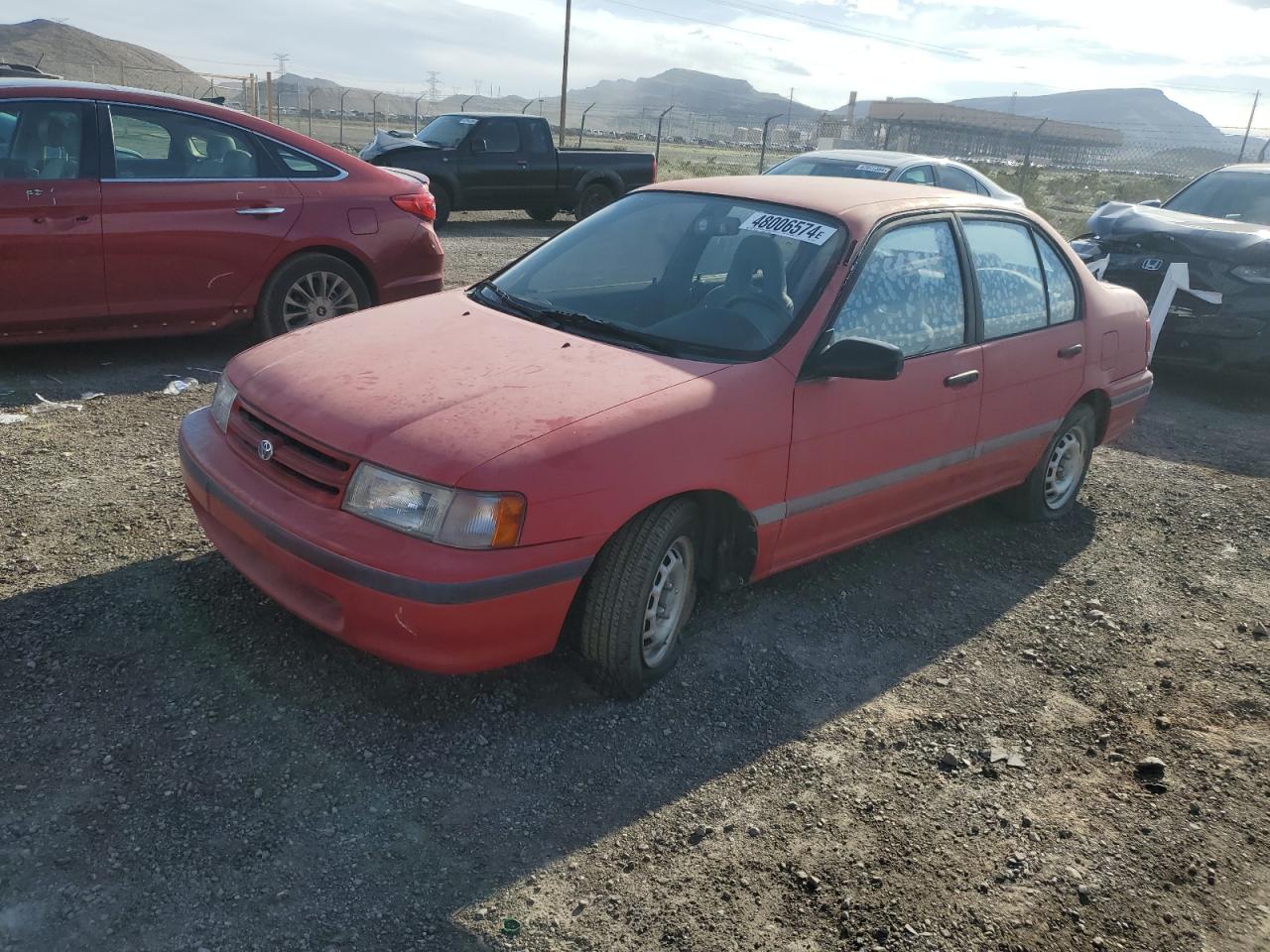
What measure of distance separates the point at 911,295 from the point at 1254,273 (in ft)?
17.0

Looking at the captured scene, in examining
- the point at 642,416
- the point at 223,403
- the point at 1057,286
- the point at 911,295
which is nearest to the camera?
the point at 642,416

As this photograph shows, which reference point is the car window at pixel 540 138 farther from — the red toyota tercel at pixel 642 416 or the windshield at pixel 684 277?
the windshield at pixel 684 277

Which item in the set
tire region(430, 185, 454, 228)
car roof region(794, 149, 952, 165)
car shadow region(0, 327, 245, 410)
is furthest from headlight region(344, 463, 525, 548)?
tire region(430, 185, 454, 228)

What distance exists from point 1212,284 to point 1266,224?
5.23 feet

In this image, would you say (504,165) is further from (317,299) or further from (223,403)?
(223,403)

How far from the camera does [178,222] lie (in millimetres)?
6031

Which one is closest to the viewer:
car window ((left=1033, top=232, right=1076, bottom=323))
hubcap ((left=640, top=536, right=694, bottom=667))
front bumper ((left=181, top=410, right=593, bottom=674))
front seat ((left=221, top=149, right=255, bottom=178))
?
front bumper ((left=181, top=410, right=593, bottom=674))

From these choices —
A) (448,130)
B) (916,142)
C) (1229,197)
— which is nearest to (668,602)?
(1229,197)

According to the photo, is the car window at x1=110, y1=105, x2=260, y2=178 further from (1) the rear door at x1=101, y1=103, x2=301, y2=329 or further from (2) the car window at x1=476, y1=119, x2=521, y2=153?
(2) the car window at x1=476, y1=119, x2=521, y2=153

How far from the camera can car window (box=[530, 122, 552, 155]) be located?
1563 centimetres

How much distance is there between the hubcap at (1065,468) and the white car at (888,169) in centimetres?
485

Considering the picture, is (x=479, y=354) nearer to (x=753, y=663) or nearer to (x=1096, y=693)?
(x=753, y=663)

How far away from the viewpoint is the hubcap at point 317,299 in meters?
6.61

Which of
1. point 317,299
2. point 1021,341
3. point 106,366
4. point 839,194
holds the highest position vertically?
point 839,194
